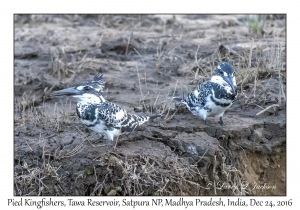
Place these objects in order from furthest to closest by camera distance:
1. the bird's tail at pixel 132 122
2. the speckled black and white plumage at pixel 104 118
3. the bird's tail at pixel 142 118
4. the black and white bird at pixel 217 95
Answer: the black and white bird at pixel 217 95 → the bird's tail at pixel 142 118 → the bird's tail at pixel 132 122 → the speckled black and white plumage at pixel 104 118

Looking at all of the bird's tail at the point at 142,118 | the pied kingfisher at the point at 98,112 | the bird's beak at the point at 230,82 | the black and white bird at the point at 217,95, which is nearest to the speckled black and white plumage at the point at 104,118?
the pied kingfisher at the point at 98,112

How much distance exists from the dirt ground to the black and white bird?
0.55 feet

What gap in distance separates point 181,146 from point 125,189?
2.70 ft

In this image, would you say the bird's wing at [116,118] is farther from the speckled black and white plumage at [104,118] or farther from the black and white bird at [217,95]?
the black and white bird at [217,95]

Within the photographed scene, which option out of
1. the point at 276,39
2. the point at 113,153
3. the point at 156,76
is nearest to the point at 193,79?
the point at 156,76

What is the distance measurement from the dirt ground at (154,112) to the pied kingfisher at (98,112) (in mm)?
203

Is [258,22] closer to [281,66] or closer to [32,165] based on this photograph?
[281,66]

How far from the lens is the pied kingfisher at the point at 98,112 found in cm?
559

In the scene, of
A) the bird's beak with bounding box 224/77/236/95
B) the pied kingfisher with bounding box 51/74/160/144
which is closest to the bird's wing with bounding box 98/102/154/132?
the pied kingfisher with bounding box 51/74/160/144

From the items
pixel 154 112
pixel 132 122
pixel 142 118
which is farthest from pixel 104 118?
pixel 154 112

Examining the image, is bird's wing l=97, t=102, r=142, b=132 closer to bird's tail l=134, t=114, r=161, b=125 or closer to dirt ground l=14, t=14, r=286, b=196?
bird's tail l=134, t=114, r=161, b=125

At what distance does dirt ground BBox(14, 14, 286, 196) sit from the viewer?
5633mm

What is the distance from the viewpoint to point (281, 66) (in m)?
7.20

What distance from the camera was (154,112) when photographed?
6.69 metres
